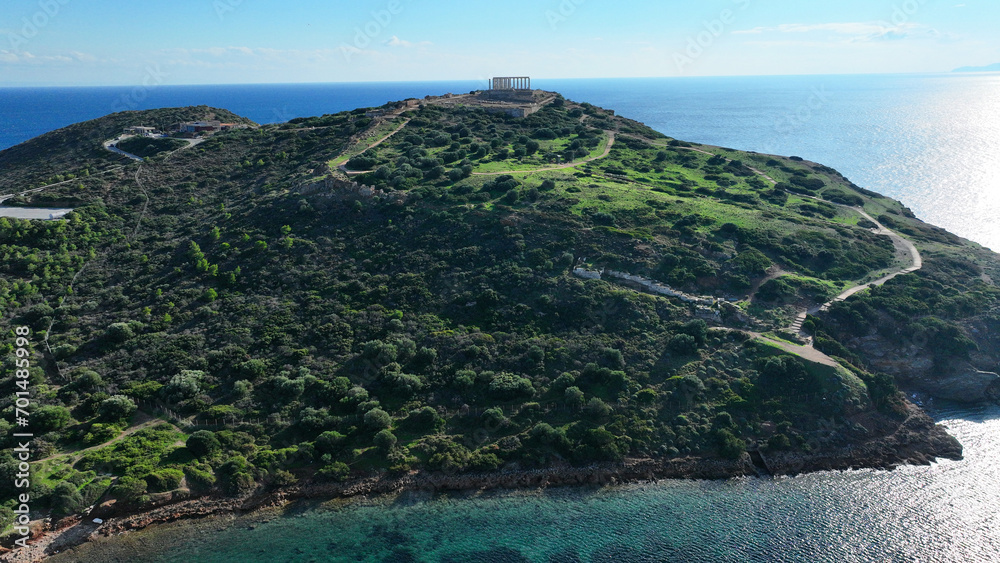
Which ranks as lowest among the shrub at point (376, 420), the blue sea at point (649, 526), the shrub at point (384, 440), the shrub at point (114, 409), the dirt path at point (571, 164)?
the blue sea at point (649, 526)

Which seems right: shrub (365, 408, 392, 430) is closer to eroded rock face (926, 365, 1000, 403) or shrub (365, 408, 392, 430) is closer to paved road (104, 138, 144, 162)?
eroded rock face (926, 365, 1000, 403)

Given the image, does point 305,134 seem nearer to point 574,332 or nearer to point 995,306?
point 574,332

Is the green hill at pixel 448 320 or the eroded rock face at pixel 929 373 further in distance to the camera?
the eroded rock face at pixel 929 373

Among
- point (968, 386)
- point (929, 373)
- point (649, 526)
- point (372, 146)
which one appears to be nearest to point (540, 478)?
point (649, 526)

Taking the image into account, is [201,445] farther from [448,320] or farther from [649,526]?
[649,526]

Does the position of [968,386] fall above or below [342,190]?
below

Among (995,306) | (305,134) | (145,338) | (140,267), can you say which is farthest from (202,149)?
(995,306)

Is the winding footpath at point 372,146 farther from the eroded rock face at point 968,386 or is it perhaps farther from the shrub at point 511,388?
the eroded rock face at point 968,386

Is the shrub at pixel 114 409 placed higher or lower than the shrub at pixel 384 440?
higher

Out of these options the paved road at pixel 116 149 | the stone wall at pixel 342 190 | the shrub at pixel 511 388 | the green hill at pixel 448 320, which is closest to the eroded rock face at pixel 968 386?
the green hill at pixel 448 320
